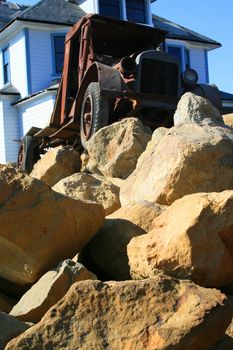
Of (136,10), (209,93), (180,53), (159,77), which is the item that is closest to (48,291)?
(159,77)

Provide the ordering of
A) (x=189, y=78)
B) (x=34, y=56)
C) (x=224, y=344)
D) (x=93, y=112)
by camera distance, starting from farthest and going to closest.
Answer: (x=34, y=56)
(x=189, y=78)
(x=93, y=112)
(x=224, y=344)

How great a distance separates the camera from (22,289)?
4.15 metres

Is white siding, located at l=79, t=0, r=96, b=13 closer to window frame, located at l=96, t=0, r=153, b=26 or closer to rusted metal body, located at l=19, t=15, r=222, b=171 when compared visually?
window frame, located at l=96, t=0, r=153, b=26

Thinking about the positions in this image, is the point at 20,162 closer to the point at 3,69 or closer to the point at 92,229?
the point at 92,229

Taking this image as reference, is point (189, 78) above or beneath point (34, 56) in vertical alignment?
beneath

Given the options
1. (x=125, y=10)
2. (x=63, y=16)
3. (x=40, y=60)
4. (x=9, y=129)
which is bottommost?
(x=9, y=129)

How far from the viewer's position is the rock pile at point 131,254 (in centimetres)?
280

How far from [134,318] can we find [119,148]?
4.76 meters

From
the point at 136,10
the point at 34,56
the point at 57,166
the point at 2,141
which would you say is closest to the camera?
the point at 57,166

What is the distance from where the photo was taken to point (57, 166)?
27.4ft

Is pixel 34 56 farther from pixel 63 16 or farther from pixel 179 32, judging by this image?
pixel 179 32

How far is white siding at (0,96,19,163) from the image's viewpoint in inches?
892

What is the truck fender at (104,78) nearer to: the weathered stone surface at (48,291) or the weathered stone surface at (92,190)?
the weathered stone surface at (92,190)

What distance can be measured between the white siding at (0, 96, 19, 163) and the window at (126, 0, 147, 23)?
18.9ft
